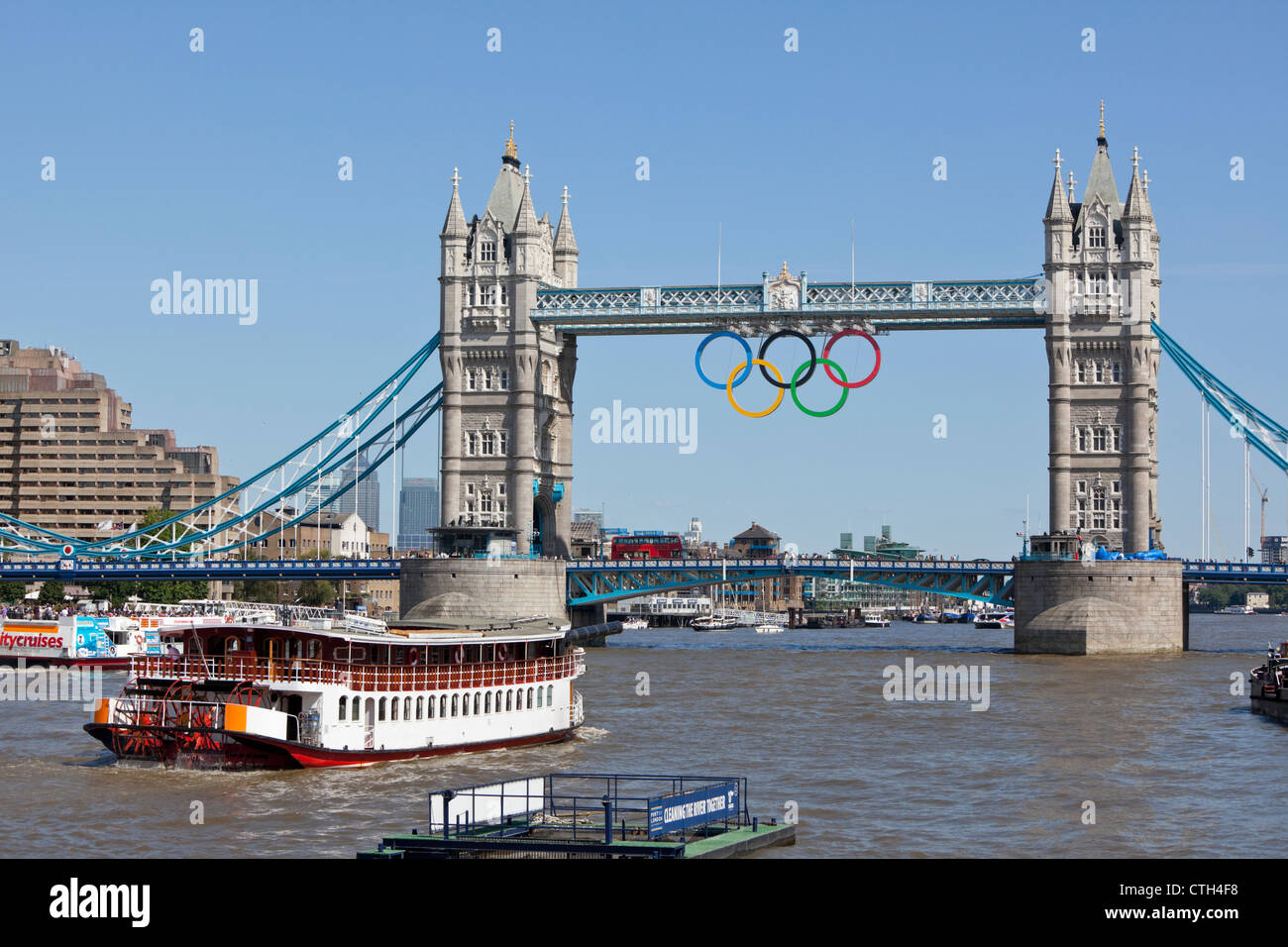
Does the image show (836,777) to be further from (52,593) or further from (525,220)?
(52,593)

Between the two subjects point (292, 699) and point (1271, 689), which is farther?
point (1271, 689)

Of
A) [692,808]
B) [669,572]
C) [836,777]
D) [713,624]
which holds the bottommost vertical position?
[713,624]

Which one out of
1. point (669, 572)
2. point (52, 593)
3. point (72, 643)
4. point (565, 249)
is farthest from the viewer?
point (52, 593)

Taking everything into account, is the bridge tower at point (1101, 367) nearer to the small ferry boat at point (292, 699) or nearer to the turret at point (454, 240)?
the turret at point (454, 240)

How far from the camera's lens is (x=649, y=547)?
4985 inches

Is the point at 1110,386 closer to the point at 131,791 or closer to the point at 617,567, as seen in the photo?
the point at 617,567

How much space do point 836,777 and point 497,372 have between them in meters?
67.1

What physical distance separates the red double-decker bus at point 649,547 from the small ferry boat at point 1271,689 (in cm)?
6382

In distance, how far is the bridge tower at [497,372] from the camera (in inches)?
4151

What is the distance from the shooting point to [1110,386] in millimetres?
98688

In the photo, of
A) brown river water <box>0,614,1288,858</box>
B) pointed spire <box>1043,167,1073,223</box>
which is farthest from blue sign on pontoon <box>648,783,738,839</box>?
pointed spire <box>1043,167,1073,223</box>

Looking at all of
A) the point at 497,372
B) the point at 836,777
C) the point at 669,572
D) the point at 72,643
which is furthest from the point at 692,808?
the point at 497,372
